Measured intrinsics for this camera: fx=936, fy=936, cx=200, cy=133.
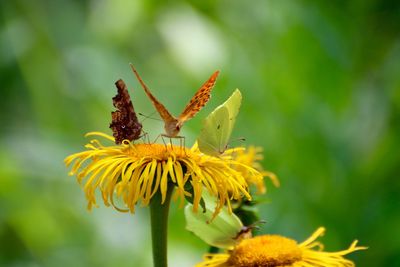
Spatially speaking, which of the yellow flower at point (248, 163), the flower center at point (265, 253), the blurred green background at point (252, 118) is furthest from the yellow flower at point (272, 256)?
the blurred green background at point (252, 118)

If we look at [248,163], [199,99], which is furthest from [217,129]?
[248,163]

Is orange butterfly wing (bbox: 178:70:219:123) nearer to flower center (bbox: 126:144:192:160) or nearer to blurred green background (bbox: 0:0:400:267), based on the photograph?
flower center (bbox: 126:144:192:160)

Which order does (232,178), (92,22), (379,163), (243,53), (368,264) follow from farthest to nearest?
(92,22) < (243,53) < (379,163) < (368,264) < (232,178)

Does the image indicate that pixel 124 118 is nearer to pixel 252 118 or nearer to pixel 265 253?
pixel 265 253

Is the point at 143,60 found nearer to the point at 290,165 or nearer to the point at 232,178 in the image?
the point at 290,165

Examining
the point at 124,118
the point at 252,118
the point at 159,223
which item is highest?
the point at 252,118

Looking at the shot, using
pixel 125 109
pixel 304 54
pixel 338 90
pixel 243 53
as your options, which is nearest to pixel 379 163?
pixel 338 90
